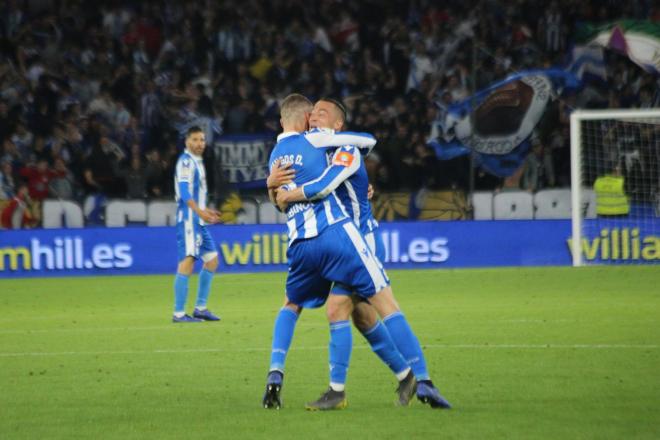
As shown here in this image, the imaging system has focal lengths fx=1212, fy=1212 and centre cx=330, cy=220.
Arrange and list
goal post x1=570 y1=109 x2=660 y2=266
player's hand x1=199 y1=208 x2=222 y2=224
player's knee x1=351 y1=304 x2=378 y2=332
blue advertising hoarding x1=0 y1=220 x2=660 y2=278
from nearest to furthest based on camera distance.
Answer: player's knee x1=351 y1=304 x2=378 y2=332
player's hand x1=199 y1=208 x2=222 y2=224
goal post x1=570 y1=109 x2=660 y2=266
blue advertising hoarding x1=0 y1=220 x2=660 y2=278

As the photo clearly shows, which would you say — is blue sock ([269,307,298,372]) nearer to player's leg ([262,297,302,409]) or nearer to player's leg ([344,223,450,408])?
player's leg ([262,297,302,409])

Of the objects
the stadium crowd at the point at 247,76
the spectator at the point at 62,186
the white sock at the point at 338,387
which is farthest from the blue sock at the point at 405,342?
the spectator at the point at 62,186

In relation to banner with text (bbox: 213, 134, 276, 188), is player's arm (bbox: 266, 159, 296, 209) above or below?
below

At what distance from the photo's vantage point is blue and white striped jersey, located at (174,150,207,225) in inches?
516

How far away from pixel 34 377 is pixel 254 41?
16124 millimetres

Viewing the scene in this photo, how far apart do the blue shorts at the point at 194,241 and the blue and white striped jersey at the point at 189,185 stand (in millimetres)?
66

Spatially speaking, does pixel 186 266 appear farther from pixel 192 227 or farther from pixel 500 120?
pixel 500 120

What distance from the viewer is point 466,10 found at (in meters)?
24.4

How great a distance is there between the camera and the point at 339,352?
7.25 meters

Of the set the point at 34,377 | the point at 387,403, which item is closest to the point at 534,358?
the point at 387,403

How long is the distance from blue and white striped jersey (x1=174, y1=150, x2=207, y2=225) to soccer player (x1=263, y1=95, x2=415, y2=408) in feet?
18.9

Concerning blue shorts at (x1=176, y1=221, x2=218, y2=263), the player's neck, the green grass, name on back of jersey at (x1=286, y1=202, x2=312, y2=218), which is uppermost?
the player's neck

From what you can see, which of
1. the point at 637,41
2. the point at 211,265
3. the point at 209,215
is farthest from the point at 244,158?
the point at 209,215

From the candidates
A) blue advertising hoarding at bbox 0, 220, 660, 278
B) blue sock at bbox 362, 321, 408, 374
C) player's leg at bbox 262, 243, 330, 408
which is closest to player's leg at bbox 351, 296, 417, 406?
blue sock at bbox 362, 321, 408, 374
